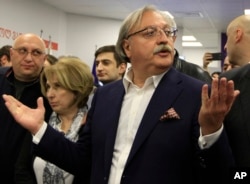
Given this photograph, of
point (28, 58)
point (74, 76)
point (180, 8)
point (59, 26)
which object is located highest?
point (180, 8)

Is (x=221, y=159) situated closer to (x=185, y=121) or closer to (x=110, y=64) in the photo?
(x=185, y=121)

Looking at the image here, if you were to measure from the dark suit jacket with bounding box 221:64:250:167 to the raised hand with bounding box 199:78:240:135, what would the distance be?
42 centimetres

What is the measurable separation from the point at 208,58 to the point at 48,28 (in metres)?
4.39

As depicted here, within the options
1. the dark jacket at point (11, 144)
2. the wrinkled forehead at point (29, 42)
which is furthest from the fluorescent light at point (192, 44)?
the dark jacket at point (11, 144)

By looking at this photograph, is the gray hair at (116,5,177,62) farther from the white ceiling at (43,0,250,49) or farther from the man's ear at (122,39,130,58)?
the white ceiling at (43,0,250,49)

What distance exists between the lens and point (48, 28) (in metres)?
7.71

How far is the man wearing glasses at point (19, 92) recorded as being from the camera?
2250 mm

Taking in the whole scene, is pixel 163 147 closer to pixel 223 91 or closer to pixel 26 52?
pixel 223 91

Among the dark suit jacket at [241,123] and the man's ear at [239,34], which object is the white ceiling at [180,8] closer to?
the man's ear at [239,34]

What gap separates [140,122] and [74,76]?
2.25 ft

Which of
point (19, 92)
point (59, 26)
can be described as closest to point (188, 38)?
point (59, 26)

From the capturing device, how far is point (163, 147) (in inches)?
57.7

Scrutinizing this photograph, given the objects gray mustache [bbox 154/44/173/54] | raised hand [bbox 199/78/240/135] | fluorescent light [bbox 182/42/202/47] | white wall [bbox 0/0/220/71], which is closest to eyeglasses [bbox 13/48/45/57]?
gray mustache [bbox 154/44/173/54]

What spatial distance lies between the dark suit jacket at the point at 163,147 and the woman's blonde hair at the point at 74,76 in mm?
437
